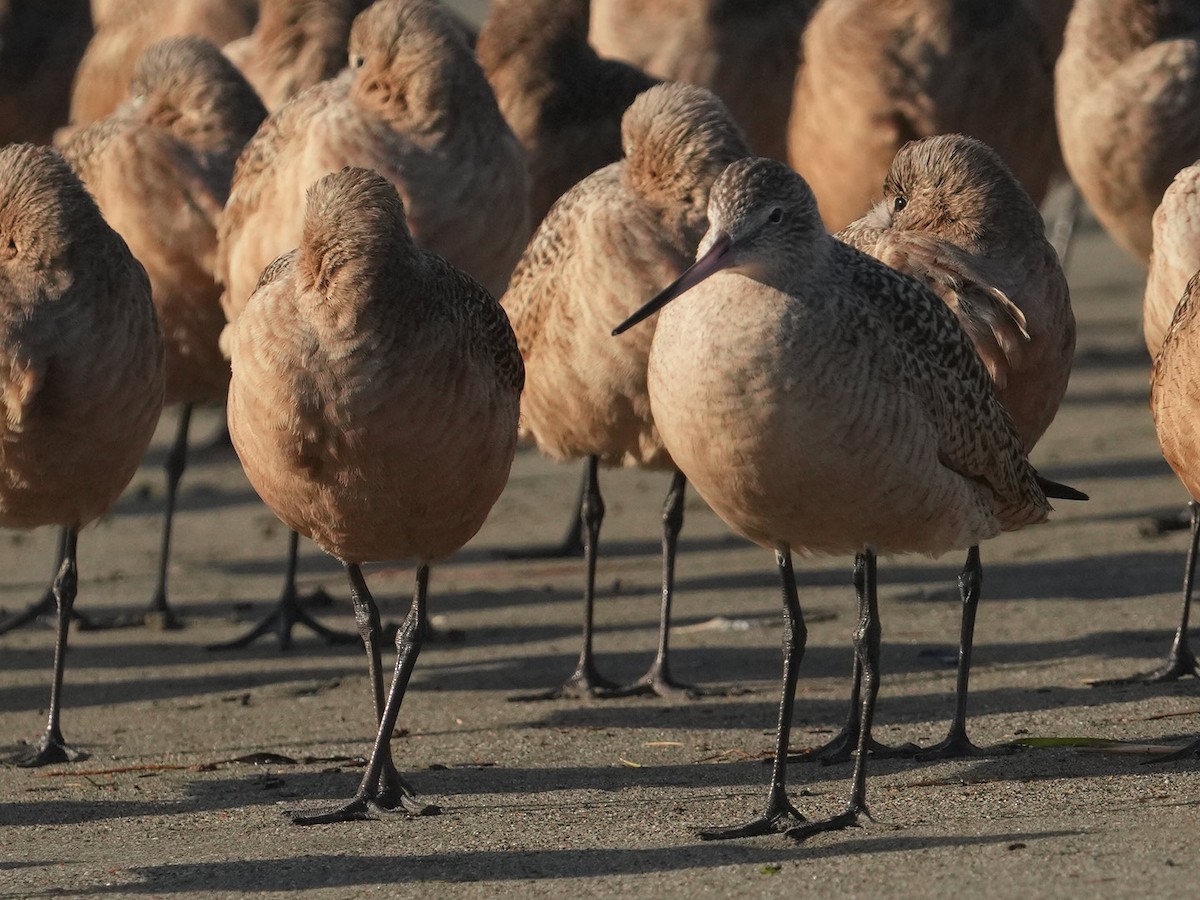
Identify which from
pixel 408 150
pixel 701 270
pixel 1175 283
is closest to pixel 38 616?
pixel 408 150

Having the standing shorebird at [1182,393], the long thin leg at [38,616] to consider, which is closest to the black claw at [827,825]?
the standing shorebird at [1182,393]

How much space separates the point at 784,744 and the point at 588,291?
2218 mm

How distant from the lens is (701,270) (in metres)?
5.42

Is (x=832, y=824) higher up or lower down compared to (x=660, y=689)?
higher up

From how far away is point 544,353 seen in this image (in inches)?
301

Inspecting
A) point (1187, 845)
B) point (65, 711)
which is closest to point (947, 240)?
point (1187, 845)

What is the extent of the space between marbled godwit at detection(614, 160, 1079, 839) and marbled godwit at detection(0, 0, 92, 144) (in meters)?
8.20

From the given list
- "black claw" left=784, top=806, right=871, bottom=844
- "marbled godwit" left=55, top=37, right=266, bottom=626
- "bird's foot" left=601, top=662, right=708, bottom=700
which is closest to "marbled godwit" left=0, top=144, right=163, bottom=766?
"bird's foot" left=601, top=662, right=708, bottom=700

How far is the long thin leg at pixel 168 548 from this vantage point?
8.93 meters

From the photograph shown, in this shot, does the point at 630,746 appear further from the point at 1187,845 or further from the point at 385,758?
the point at 1187,845

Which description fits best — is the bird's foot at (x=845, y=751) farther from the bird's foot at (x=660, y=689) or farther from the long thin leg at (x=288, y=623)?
the long thin leg at (x=288, y=623)

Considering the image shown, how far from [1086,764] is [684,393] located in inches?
68.7

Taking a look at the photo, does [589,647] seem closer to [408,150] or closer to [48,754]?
[48,754]

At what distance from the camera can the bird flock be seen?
5605 mm
